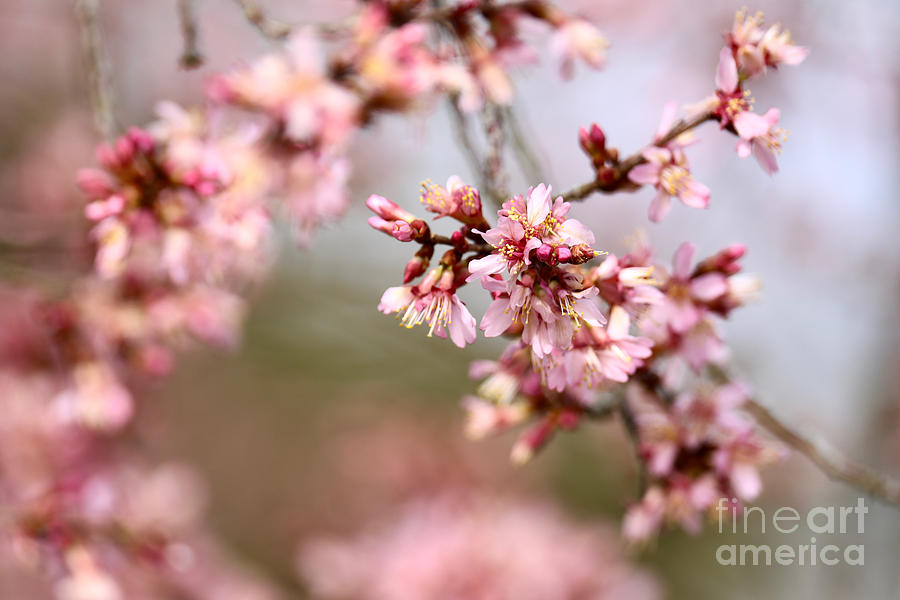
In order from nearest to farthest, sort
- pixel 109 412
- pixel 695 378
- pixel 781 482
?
pixel 695 378 < pixel 109 412 < pixel 781 482

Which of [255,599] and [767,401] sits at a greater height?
[255,599]

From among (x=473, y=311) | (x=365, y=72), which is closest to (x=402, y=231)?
(x=365, y=72)

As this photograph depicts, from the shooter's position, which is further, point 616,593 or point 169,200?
point 616,593

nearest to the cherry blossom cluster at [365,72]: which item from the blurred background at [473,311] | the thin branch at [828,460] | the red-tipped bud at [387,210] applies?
the red-tipped bud at [387,210]

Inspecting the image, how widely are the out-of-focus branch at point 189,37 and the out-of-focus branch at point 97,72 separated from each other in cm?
19

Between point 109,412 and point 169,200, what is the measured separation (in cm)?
80

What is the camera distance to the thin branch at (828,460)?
4.95 feet

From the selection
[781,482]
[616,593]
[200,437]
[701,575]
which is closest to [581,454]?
[701,575]

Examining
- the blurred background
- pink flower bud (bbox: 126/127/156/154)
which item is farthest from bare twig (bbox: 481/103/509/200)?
the blurred background

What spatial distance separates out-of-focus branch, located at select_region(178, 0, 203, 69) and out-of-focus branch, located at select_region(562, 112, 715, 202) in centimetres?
94

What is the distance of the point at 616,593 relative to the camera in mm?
3697

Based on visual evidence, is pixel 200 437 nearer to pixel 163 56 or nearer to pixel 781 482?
pixel 163 56

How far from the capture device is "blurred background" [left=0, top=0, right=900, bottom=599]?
173 inches

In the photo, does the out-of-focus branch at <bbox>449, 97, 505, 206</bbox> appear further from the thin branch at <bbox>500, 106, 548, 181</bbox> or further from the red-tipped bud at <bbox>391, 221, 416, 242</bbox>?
the red-tipped bud at <bbox>391, 221, 416, 242</bbox>
